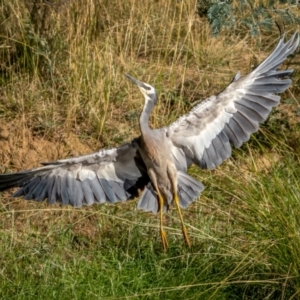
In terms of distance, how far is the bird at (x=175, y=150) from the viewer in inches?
206

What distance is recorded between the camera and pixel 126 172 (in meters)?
5.46

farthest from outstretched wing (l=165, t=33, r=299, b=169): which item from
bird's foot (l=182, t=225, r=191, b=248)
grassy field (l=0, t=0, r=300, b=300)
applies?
bird's foot (l=182, t=225, r=191, b=248)

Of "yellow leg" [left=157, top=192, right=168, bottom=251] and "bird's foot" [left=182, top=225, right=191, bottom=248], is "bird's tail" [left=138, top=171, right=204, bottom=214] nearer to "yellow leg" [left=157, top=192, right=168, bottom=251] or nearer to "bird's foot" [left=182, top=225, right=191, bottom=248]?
"yellow leg" [left=157, top=192, right=168, bottom=251]

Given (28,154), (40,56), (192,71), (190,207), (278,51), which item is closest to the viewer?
(278,51)

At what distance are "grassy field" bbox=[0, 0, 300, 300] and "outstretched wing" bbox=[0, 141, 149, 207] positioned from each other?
190 mm

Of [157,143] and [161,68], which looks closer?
[157,143]

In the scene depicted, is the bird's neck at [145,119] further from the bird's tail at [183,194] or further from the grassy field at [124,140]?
the grassy field at [124,140]

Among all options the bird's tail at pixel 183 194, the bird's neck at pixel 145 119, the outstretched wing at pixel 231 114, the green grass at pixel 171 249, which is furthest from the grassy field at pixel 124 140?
the bird's neck at pixel 145 119

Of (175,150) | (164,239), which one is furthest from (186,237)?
(175,150)

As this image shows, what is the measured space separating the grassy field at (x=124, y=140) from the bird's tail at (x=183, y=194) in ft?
0.39

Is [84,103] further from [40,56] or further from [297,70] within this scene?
[297,70]

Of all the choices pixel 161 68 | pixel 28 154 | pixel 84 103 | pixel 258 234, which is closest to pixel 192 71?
pixel 161 68

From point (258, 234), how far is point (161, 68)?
2650 mm

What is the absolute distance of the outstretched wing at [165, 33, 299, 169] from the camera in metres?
5.23
